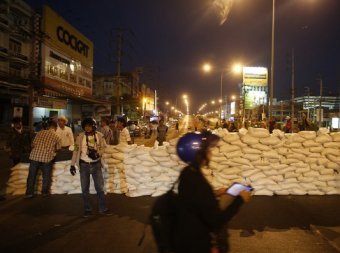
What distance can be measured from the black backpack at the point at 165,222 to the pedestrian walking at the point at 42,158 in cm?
599

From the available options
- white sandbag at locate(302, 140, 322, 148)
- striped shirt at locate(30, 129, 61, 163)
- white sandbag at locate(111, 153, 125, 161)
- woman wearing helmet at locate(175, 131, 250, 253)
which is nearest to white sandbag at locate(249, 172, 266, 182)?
white sandbag at locate(302, 140, 322, 148)

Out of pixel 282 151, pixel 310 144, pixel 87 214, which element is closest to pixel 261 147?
pixel 282 151

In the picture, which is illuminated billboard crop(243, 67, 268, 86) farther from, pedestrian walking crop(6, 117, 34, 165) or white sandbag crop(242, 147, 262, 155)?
pedestrian walking crop(6, 117, 34, 165)

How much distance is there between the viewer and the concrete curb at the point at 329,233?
5.00 metres

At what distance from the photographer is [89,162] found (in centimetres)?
650

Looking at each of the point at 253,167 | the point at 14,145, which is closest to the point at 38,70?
the point at 14,145

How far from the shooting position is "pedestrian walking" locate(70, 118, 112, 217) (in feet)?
21.2

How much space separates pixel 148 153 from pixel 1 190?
3.52 metres

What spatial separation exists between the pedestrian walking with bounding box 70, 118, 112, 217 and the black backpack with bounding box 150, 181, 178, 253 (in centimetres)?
Result: 418

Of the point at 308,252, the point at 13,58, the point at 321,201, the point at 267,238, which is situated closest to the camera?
the point at 308,252

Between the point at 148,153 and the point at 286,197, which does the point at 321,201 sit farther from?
the point at 148,153

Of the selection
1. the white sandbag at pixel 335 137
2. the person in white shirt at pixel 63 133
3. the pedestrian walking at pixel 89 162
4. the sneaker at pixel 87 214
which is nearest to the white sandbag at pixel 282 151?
the white sandbag at pixel 335 137

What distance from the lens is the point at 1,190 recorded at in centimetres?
842

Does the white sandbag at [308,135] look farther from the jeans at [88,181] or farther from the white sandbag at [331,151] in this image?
the jeans at [88,181]
